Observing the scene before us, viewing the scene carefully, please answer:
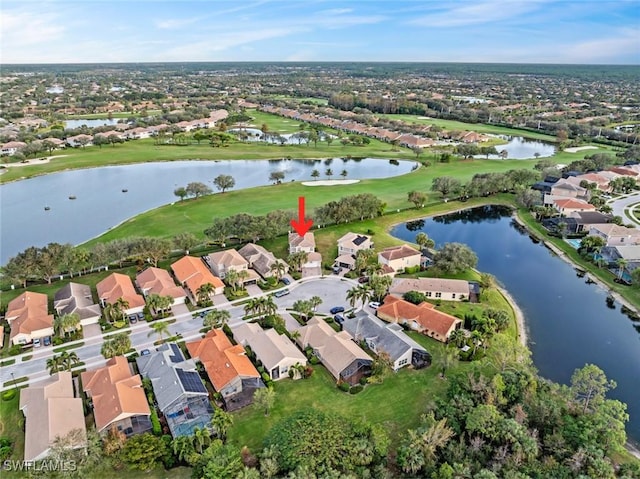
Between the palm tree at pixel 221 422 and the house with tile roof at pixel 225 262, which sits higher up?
the palm tree at pixel 221 422

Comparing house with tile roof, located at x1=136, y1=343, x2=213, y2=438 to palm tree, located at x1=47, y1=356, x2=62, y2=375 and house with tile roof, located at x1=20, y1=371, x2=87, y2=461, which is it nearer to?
house with tile roof, located at x1=20, y1=371, x2=87, y2=461

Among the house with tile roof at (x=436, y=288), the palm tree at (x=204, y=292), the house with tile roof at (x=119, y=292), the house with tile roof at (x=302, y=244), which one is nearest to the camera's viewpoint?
the house with tile roof at (x=119, y=292)

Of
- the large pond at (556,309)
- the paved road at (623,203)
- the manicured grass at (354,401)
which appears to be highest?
the paved road at (623,203)

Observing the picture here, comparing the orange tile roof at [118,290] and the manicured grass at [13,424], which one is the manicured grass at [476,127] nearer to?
the orange tile roof at [118,290]

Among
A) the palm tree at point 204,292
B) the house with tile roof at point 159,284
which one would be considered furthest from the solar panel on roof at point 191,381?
the house with tile roof at point 159,284

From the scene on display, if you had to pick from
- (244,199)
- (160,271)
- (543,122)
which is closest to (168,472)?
(160,271)

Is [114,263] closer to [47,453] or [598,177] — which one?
[47,453]

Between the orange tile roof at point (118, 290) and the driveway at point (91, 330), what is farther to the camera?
the orange tile roof at point (118, 290)
